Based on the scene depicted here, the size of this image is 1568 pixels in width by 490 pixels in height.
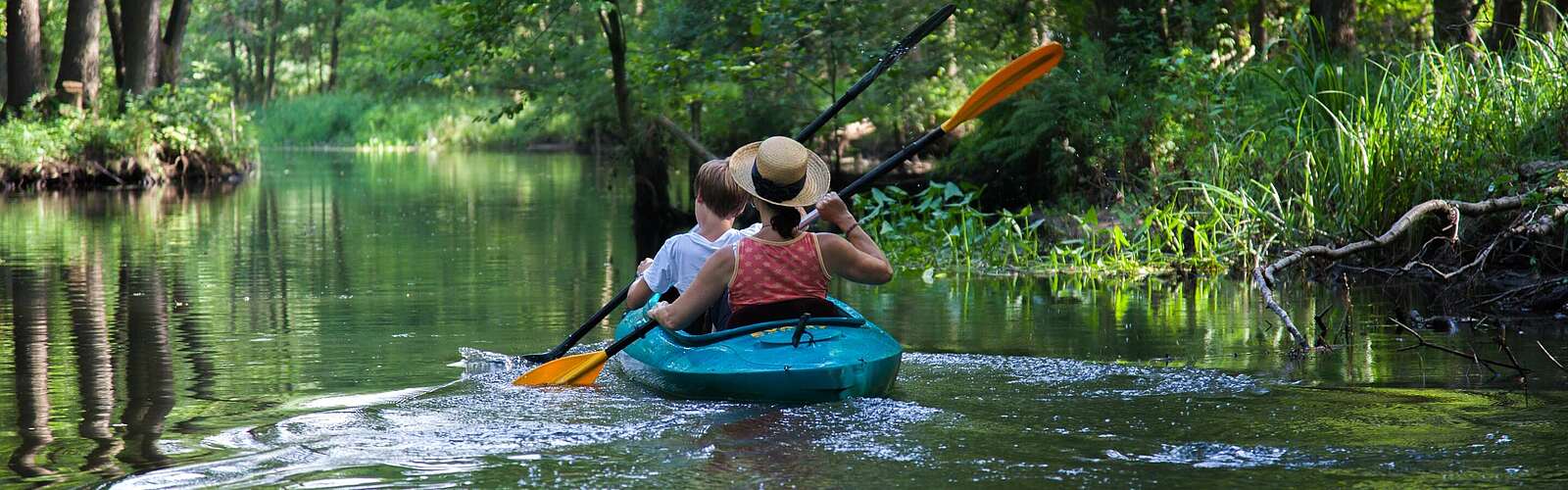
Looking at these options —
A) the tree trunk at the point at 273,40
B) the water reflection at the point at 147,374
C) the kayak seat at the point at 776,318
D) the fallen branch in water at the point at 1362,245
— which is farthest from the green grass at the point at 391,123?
the kayak seat at the point at 776,318

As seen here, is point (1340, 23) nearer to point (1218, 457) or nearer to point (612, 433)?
point (1218, 457)

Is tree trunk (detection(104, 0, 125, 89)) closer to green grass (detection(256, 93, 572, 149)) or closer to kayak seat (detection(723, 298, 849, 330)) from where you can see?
green grass (detection(256, 93, 572, 149))

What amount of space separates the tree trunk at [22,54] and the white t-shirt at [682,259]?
68.1ft

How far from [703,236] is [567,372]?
730 millimetres

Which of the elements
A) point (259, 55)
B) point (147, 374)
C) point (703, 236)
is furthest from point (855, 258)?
point (259, 55)

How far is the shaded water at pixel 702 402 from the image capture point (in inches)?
189

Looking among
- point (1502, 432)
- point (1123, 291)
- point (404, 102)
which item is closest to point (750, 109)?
point (1123, 291)

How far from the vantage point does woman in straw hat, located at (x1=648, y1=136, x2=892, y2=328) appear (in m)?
5.87

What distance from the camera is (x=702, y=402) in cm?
603

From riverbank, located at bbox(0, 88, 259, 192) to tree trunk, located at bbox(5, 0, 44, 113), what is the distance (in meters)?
0.66

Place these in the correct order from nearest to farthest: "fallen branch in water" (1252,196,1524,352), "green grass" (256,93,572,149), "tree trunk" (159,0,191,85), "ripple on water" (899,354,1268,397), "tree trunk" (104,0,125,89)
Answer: "ripple on water" (899,354,1268,397) → "fallen branch in water" (1252,196,1524,352) → "tree trunk" (159,0,191,85) → "tree trunk" (104,0,125,89) → "green grass" (256,93,572,149)

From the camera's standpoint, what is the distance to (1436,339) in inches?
297

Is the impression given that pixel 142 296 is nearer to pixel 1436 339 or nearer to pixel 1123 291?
pixel 1123 291

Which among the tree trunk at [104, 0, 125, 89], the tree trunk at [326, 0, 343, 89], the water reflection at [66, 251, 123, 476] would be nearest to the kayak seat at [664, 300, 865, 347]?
the water reflection at [66, 251, 123, 476]
